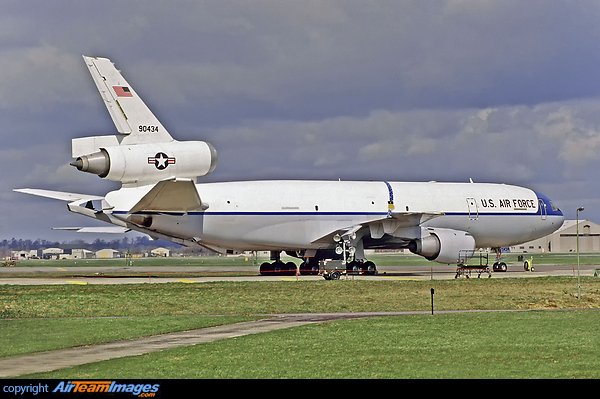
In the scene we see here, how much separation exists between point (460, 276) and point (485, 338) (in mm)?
28294

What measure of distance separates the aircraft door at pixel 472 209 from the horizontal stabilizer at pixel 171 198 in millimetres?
18207

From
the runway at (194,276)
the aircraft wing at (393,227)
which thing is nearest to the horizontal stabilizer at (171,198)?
the runway at (194,276)

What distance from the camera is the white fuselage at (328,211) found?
42688 millimetres

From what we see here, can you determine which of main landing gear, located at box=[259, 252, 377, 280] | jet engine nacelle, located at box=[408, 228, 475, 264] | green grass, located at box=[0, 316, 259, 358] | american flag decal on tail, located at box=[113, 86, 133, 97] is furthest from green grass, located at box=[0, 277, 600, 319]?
american flag decal on tail, located at box=[113, 86, 133, 97]

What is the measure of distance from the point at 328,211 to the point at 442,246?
7.17 meters

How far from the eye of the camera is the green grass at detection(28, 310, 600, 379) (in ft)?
46.3

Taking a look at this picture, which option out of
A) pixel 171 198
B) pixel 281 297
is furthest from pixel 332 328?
pixel 171 198

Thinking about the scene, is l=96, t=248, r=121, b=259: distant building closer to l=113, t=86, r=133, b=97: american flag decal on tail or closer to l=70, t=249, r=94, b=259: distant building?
l=70, t=249, r=94, b=259: distant building

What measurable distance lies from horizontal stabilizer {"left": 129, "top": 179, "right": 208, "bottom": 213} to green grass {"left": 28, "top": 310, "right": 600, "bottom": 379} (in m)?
17.4

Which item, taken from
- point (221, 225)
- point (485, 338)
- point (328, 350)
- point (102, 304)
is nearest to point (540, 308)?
point (485, 338)

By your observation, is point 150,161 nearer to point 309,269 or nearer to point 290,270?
point 290,270

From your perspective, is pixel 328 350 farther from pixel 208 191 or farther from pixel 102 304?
pixel 208 191

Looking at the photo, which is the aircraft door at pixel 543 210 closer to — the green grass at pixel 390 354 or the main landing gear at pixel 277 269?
the main landing gear at pixel 277 269
